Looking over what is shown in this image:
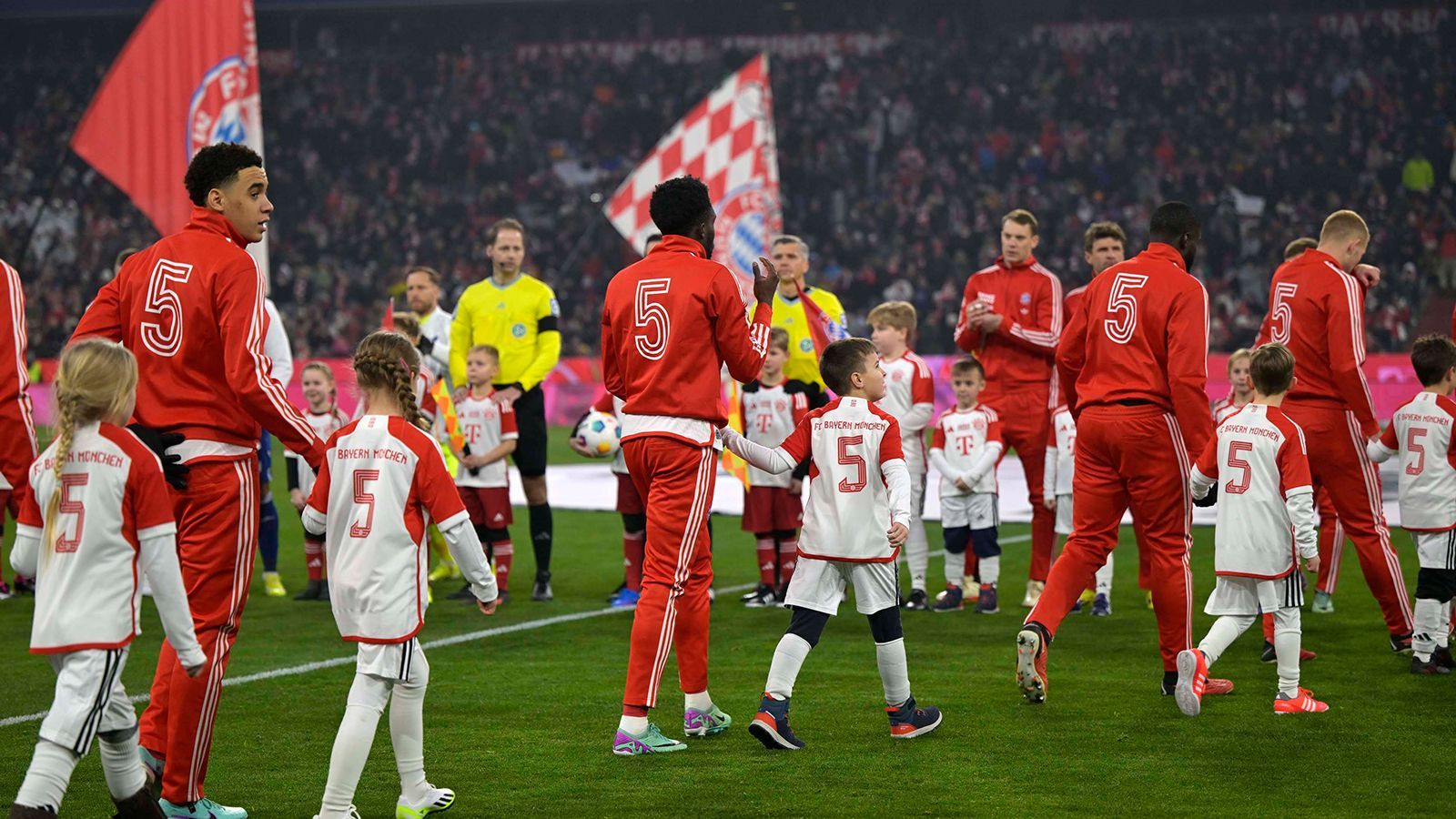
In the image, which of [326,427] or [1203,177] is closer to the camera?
[326,427]

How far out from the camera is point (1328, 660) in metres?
7.36

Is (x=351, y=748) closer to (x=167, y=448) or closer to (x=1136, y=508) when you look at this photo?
(x=167, y=448)

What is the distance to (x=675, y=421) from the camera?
565 cm

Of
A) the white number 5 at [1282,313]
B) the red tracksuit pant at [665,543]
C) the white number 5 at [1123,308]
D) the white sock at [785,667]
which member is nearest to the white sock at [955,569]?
the white number 5 at [1282,313]

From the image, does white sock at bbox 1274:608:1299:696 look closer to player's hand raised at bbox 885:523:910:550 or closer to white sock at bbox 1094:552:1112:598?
player's hand raised at bbox 885:523:910:550

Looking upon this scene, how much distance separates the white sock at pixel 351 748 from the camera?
439 centimetres

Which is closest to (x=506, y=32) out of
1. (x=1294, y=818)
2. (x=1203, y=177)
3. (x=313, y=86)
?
(x=313, y=86)

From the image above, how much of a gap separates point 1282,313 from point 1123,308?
4.87 ft

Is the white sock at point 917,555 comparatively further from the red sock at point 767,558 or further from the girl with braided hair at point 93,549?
the girl with braided hair at point 93,549

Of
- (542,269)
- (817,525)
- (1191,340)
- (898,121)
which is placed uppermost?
(898,121)

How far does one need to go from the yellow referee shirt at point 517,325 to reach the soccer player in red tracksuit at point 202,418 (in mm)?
4492

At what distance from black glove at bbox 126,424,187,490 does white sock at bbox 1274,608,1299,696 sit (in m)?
4.19

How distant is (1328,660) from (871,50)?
25.2 metres

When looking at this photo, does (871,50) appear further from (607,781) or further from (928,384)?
(607,781)
